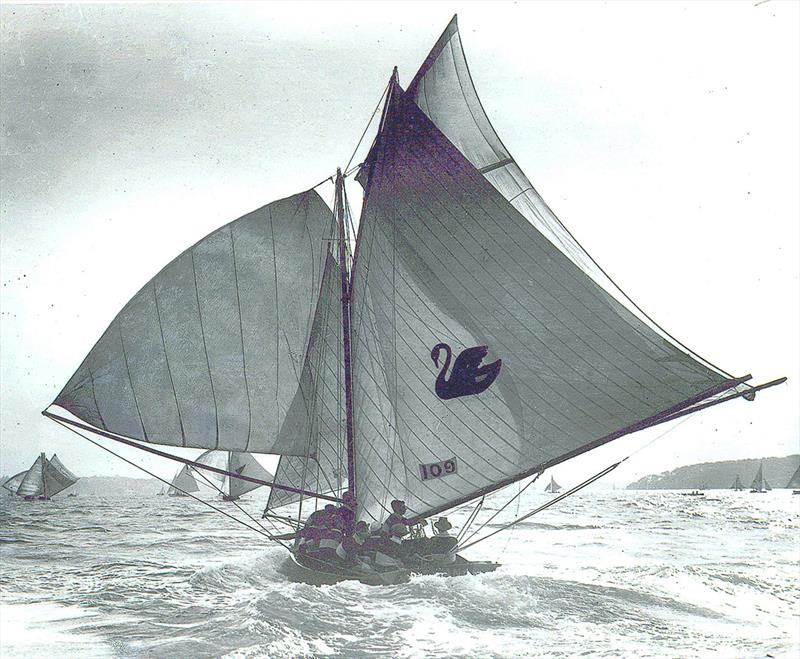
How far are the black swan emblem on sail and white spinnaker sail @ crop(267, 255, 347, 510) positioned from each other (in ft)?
8.68

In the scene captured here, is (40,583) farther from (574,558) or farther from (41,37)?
(574,558)

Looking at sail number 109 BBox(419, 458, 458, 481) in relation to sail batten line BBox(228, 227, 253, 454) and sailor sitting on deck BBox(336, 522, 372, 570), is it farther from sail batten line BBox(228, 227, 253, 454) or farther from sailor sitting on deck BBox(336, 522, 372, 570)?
sail batten line BBox(228, 227, 253, 454)

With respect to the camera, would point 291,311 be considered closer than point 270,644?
No

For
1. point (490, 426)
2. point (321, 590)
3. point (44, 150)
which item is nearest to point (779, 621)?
point (490, 426)

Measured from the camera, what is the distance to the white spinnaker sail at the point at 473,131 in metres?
9.77

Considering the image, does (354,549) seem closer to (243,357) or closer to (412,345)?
(412,345)

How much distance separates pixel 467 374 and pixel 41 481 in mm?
36169

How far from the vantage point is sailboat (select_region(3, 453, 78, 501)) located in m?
36.1

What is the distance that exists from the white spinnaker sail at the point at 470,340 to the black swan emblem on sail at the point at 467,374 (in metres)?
0.09

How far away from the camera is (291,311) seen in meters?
11.9

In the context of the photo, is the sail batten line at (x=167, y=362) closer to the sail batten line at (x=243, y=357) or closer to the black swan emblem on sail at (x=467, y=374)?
the sail batten line at (x=243, y=357)

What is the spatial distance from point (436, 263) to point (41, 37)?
618cm

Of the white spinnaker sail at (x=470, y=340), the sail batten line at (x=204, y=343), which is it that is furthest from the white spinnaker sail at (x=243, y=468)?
the white spinnaker sail at (x=470, y=340)

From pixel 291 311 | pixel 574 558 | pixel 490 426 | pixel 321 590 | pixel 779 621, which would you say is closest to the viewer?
pixel 779 621
